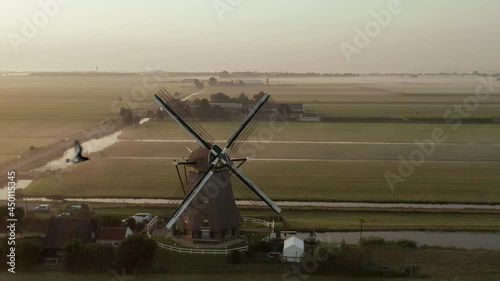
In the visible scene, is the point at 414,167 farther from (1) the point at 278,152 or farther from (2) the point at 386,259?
(2) the point at 386,259

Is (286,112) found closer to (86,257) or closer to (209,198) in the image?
(209,198)

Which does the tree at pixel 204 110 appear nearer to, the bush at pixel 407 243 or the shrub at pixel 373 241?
the shrub at pixel 373 241

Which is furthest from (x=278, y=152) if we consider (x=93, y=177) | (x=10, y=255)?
(x=10, y=255)

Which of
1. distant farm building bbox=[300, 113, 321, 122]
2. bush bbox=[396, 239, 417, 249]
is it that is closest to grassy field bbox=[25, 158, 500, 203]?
bush bbox=[396, 239, 417, 249]

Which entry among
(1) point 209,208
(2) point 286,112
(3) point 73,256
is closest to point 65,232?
(3) point 73,256

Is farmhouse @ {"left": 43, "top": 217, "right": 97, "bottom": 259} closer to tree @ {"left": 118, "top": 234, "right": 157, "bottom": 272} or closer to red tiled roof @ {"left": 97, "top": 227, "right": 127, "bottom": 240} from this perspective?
red tiled roof @ {"left": 97, "top": 227, "right": 127, "bottom": 240}
